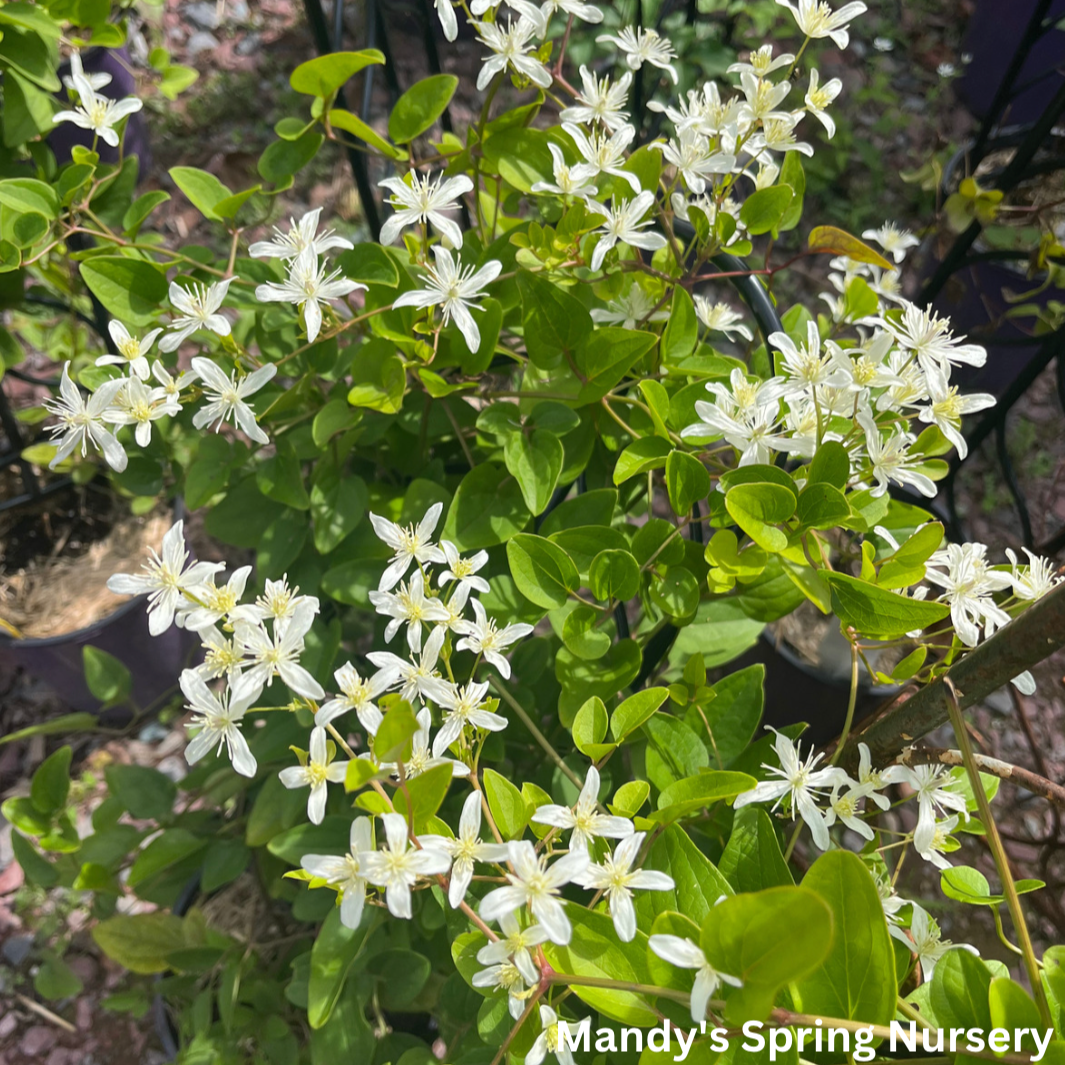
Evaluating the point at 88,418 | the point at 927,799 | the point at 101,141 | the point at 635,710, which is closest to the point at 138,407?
the point at 88,418

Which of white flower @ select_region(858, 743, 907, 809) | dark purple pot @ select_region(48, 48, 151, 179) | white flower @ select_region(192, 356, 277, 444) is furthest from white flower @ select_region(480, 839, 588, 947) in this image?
dark purple pot @ select_region(48, 48, 151, 179)

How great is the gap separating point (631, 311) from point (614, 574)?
28 cm

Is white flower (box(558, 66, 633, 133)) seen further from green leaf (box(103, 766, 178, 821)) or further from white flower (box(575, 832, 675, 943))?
green leaf (box(103, 766, 178, 821))

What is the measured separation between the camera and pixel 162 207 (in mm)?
2090

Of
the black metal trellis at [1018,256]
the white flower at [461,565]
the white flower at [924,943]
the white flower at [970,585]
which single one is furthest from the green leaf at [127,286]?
the black metal trellis at [1018,256]

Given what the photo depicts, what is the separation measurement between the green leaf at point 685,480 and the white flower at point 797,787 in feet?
0.61

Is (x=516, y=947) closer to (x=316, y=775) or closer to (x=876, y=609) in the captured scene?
(x=316, y=775)

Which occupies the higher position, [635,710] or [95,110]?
[95,110]

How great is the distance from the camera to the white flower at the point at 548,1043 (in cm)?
46

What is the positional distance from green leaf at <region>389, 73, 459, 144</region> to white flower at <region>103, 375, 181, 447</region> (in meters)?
0.33

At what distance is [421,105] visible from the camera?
2.37 feet

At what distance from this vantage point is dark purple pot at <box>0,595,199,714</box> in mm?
1346

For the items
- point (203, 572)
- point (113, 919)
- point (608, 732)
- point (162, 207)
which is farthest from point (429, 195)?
point (162, 207)

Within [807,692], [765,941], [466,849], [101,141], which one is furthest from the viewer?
[101,141]
